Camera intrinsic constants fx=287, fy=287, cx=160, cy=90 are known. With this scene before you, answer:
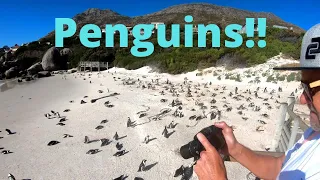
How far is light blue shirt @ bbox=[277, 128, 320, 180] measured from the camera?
4.43 ft

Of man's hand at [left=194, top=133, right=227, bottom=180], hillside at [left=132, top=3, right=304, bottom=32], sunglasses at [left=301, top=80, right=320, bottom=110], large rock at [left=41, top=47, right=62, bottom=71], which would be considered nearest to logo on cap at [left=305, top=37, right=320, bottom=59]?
sunglasses at [left=301, top=80, right=320, bottom=110]

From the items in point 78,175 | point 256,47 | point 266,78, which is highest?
point 256,47

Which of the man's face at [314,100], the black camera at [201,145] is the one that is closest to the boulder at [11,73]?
the black camera at [201,145]

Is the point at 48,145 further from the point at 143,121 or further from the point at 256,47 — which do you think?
the point at 256,47

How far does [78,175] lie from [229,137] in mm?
4840

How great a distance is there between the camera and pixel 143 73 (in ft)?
97.1

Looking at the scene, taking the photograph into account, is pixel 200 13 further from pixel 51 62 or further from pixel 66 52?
pixel 51 62

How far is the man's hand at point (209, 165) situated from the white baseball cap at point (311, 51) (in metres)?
0.62

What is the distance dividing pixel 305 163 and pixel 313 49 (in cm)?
56

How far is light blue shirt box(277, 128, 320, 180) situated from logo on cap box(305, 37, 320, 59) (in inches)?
17.8

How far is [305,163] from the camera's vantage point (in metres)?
1.42

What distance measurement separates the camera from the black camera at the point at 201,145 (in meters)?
1.53

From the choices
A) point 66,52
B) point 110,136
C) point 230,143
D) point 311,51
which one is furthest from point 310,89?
point 66,52

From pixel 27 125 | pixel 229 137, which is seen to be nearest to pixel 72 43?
pixel 27 125
